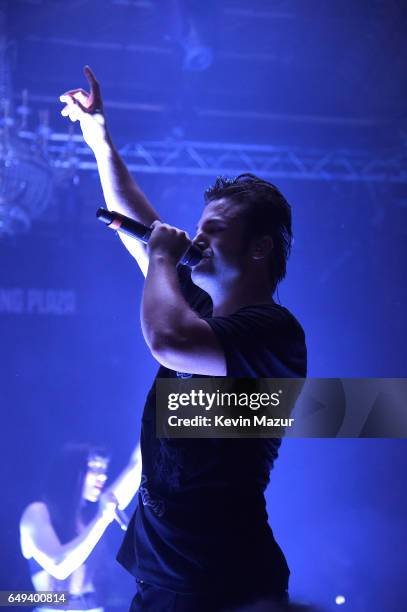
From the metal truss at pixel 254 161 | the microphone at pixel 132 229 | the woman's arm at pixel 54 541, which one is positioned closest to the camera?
the microphone at pixel 132 229

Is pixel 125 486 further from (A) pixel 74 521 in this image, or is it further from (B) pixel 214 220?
(B) pixel 214 220

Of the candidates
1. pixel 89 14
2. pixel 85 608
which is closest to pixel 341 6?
pixel 89 14

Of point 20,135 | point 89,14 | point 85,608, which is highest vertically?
point 89,14

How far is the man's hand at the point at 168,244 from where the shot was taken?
1025 millimetres

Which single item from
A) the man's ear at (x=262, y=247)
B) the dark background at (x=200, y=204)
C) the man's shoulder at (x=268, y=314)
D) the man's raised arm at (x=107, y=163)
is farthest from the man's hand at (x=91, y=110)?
the dark background at (x=200, y=204)

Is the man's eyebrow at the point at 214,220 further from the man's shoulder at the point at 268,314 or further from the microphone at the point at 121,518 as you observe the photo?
the microphone at the point at 121,518

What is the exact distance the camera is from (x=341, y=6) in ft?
7.73

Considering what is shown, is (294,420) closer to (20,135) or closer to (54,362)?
(54,362)

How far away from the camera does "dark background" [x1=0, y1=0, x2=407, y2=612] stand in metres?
2.30

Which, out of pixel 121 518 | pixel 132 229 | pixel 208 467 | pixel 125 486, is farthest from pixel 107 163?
pixel 121 518

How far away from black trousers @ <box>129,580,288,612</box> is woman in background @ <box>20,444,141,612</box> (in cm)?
125

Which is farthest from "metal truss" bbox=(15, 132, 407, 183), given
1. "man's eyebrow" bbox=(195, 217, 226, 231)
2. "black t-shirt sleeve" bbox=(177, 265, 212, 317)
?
"man's eyebrow" bbox=(195, 217, 226, 231)

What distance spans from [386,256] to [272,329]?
1.54 metres

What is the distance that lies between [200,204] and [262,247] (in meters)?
1.30
